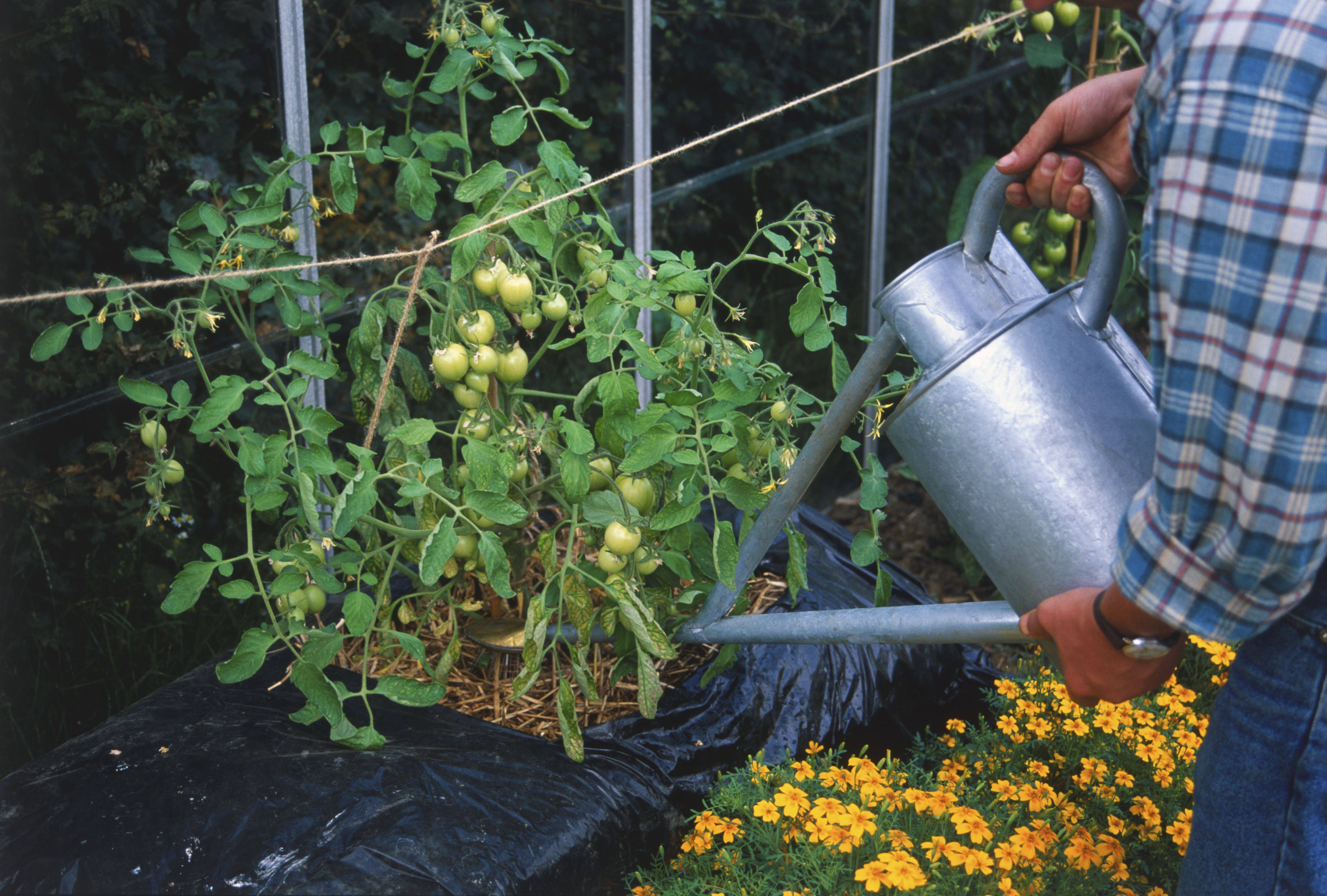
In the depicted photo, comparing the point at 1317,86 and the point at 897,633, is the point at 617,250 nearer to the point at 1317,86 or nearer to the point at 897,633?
the point at 897,633

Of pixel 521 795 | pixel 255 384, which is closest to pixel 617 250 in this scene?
pixel 255 384

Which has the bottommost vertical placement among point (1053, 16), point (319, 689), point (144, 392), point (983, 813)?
point (983, 813)

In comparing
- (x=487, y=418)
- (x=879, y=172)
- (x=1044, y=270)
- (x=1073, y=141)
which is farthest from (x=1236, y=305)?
(x=879, y=172)

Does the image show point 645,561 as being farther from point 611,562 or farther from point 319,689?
point 319,689

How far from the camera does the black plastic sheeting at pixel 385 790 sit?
1115 mm

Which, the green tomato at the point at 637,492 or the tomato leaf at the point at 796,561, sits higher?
the green tomato at the point at 637,492

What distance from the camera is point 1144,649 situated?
2.67ft

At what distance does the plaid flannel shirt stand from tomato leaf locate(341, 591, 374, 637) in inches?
36.7

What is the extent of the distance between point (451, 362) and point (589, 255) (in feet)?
0.93

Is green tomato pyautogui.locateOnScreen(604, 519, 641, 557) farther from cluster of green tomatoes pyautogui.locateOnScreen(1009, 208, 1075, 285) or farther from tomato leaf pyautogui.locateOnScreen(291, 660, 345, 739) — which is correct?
cluster of green tomatoes pyautogui.locateOnScreen(1009, 208, 1075, 285)

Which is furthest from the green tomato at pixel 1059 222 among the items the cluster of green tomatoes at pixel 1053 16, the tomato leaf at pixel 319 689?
the tomato leaf at pixel 319 689

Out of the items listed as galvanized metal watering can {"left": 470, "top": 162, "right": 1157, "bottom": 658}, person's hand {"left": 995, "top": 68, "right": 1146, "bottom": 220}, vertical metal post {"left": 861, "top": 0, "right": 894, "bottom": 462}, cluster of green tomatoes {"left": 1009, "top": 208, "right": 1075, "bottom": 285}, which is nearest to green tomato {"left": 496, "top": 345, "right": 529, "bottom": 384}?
galvanized metal watering can {"left": 470, "top": 162, "right": 1157, "bottom": 658}

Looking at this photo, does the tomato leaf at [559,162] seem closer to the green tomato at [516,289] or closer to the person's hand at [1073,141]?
the green tomato at [516,289]

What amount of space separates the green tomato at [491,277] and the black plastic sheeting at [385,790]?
0.59m
